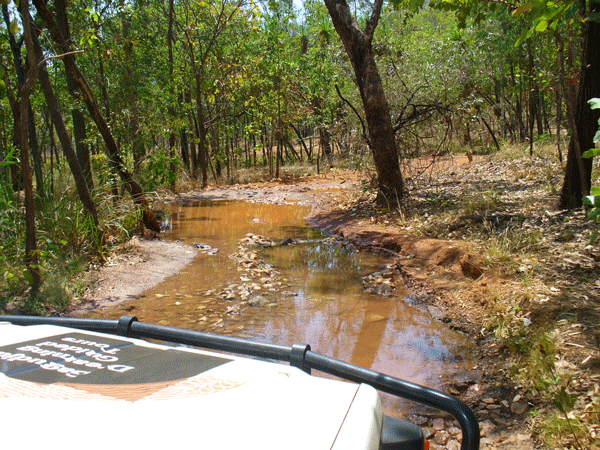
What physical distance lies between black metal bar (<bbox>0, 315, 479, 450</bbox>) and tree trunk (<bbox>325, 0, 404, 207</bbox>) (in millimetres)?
8537

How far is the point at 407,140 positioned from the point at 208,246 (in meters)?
5.56

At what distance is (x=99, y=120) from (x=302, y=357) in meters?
8.06

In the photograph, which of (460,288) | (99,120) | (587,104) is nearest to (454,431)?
(460,288)

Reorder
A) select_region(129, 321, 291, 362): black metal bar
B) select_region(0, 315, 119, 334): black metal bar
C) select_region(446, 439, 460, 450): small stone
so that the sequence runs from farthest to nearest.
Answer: select_region(446, 439, 460, 450): small stone < select_region(0, 315, 119, 334): black metal bar < select_region(129, 321, 291, 362): black metal bar

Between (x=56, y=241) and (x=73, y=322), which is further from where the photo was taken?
(x=56, y=241)

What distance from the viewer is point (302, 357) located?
1727 mm

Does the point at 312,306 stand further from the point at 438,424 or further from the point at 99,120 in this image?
the point at 99,120

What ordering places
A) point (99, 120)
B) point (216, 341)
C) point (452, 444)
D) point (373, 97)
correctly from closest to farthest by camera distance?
point (216, 341) → point (452, 444) → point (99, 120) → point (373, 97)

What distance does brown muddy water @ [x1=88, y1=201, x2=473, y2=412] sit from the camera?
4.61 meters

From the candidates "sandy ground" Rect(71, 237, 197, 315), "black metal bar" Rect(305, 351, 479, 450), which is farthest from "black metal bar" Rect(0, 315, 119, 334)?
"sandy ground" Rect(71, 237, 197, 315)

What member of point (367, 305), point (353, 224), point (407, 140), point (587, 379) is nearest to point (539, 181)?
point (407, 140)

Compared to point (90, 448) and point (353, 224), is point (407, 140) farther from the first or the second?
point (90, 448)

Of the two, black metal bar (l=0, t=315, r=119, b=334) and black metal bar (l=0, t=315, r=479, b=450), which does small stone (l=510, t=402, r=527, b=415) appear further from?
black metal bar (l=0, t=315, r=119, b=334)

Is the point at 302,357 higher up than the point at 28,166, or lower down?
lower down
